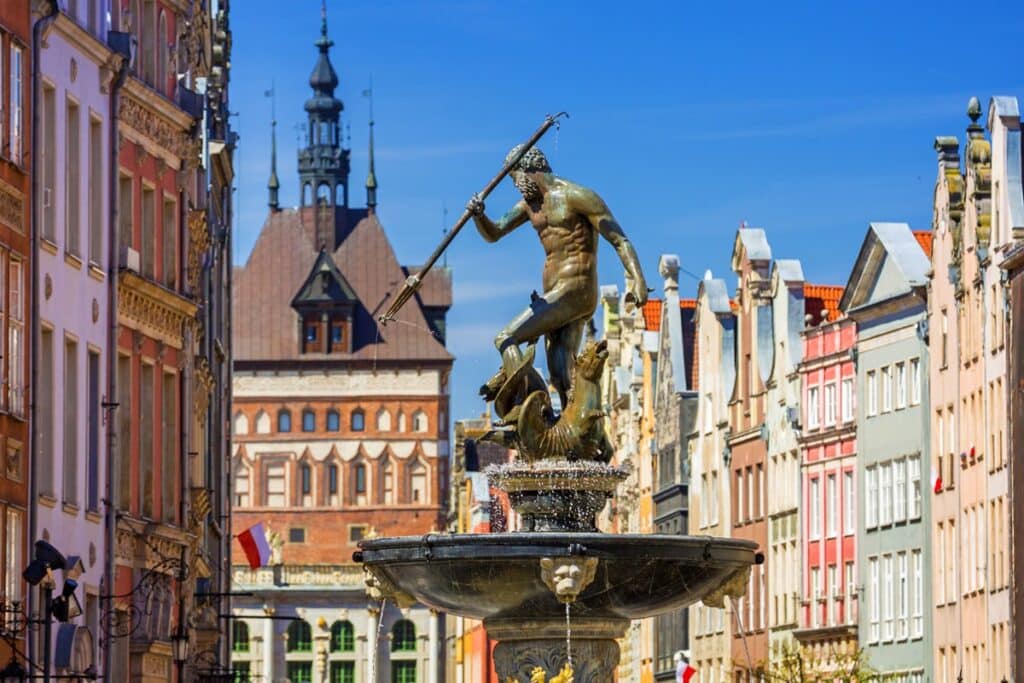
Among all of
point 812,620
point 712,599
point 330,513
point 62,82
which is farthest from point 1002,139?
point 330,513

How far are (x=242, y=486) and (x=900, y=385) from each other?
377 feet

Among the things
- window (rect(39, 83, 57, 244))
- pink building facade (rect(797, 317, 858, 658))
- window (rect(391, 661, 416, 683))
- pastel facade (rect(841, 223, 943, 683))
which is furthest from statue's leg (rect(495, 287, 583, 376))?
window (rect(391, 661, 416, 683))

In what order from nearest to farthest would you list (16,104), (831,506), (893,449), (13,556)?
(13,556)
(16,104)
(893,449)
(831,506)

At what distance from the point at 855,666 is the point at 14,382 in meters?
33.1

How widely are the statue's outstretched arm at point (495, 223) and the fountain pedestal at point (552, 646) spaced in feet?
11.1

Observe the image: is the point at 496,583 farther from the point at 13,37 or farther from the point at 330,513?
the point at 330,513

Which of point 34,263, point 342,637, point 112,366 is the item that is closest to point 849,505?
point 112,366

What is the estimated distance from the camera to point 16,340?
139 feet

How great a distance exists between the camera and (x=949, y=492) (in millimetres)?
71688

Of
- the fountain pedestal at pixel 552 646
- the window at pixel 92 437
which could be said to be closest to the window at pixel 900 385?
the window at pixel 92 437

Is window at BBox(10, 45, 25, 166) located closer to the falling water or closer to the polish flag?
the falling water

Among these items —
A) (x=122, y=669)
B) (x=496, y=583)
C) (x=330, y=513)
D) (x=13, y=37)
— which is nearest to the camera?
(x=496, y=583)

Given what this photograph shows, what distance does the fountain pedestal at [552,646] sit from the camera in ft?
85.9

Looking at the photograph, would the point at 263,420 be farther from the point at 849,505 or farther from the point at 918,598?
the point at 918,598
